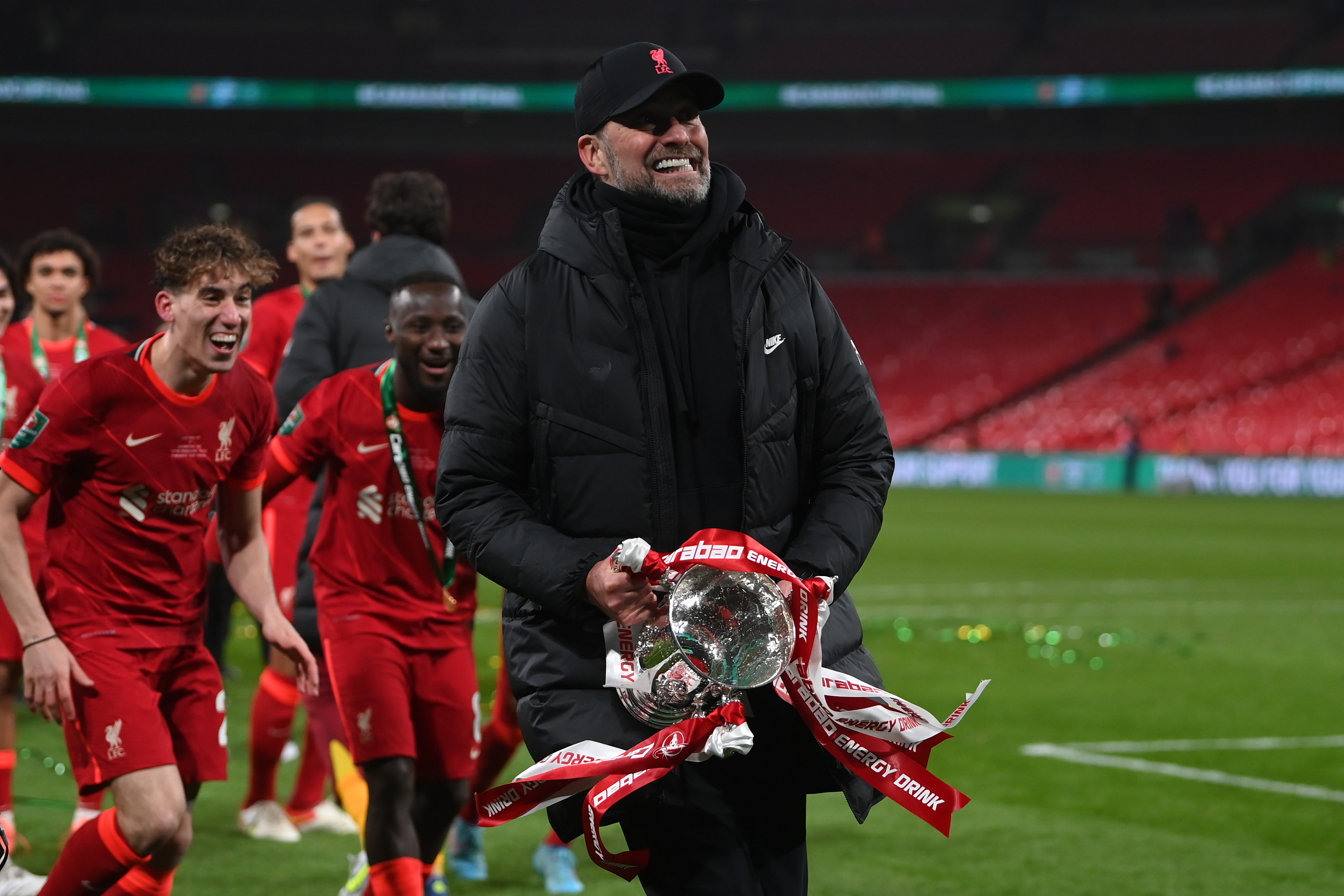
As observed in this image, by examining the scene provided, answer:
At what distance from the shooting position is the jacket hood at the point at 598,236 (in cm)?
292

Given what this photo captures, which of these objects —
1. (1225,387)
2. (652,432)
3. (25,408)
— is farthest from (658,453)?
(1225,387)

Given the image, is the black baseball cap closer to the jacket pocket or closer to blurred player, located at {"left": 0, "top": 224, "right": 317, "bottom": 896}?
the jacket pocket

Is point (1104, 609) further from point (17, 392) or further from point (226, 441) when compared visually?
point (226, 441)

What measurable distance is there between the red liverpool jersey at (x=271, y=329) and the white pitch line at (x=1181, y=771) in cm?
383

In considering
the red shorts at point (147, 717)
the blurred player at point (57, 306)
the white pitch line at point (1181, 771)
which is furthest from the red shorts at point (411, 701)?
the white pitch line at point (1181, 771)

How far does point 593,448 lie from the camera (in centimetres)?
286

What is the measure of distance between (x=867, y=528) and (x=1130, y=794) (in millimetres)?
4287

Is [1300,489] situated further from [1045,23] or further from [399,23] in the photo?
[399,23]

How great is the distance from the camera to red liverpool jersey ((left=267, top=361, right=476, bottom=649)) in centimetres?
471

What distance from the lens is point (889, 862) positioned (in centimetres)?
574

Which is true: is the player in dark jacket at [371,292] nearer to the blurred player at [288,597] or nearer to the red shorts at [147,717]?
the blurred player at [288,597]

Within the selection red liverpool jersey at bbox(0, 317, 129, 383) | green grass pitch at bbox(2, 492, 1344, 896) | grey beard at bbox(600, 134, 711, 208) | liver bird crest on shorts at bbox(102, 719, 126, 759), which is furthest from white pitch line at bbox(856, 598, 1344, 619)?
grey beard at bbox(600, 134, 711, 208)

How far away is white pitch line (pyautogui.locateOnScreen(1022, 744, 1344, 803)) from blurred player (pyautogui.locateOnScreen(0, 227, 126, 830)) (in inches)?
179

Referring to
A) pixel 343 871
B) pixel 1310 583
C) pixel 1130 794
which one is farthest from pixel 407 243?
pixel 1310 583
